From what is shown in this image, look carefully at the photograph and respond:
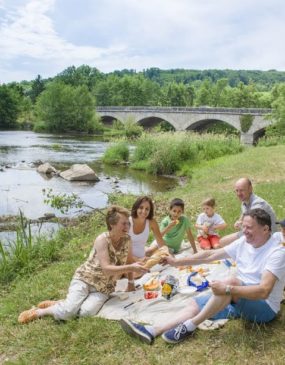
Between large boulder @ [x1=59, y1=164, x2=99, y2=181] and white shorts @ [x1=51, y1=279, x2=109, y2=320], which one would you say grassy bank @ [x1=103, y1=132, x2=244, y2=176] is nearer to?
large boulder @ [x1=59, y1=164, x2=99, y2=181]

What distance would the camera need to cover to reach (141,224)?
5.55m

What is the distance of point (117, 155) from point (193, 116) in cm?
2501

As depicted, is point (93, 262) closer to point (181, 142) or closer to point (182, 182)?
point (182, 182)

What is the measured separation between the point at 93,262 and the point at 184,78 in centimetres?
16693

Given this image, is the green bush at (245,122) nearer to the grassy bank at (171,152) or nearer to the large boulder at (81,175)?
the grassy bank at (171,152)

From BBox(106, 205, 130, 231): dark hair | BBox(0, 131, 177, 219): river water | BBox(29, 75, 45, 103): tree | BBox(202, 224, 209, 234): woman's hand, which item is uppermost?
BBox(29, 75, 45, 103): tree

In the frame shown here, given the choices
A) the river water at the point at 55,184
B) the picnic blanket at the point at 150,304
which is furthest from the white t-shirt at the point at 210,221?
the river water at the point at 55,184

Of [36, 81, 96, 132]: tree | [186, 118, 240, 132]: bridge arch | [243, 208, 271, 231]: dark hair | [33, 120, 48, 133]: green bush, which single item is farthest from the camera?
[36, 81, 96, 132]: tree

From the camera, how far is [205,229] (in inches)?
254

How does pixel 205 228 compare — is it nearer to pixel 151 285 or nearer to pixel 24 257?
pixel 151 285

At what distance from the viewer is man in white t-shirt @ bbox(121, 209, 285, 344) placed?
346 centimetres

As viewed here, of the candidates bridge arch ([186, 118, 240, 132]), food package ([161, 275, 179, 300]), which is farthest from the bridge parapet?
food package ([161, 275, 179, 300])

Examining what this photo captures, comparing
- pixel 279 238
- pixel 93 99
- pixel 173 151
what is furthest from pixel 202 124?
pixel 279 238

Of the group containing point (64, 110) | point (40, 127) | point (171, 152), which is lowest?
point (171, 152)
